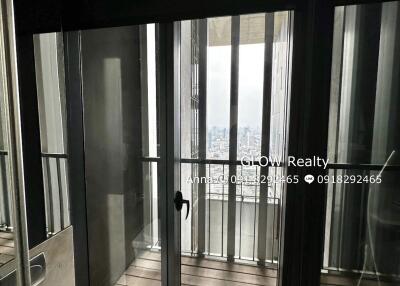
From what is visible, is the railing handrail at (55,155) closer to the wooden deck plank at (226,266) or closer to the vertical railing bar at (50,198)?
the vertical railing bar at (50,198)

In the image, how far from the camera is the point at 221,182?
1908mm

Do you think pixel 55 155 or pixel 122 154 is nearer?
pixel 55 155

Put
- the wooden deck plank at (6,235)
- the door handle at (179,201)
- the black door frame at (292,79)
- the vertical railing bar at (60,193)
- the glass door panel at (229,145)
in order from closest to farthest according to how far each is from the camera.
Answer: the wooden deck plank at (6,235)
the black door frame at (292,79)
the vertical railing bar at (60,193)
the door handle at (179,201)
the glass door panel at (229,145)

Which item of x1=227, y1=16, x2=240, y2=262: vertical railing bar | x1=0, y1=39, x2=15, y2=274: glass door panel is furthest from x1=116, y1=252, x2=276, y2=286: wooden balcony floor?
x1=0, y1=39, x2=15, y2=274: glass door panel

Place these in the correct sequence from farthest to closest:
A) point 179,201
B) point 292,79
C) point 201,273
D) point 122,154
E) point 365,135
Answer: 1. point 201,273
2. point 122,154
3. point 179,201
4. point 365,135
5. point 292,79

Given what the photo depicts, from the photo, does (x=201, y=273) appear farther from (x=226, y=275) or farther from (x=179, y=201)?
(x=179, y=201)

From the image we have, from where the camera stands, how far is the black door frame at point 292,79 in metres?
1.07

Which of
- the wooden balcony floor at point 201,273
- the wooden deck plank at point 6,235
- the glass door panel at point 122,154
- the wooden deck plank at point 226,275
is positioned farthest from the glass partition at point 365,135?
the wooden deck plank at point 6,235

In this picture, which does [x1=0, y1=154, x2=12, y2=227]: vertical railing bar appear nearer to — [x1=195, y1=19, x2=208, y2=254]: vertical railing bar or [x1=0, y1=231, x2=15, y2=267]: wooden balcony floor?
[x1=0, y1=231, x2=15, y2=267]: wooden balcony floor

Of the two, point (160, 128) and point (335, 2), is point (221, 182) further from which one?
point (335, 2)

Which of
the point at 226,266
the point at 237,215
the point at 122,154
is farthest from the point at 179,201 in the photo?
the point at 226,266

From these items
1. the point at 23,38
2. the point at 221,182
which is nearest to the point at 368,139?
the point at 221,182

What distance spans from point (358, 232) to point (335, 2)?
1.20m

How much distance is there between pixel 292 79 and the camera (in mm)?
1160
